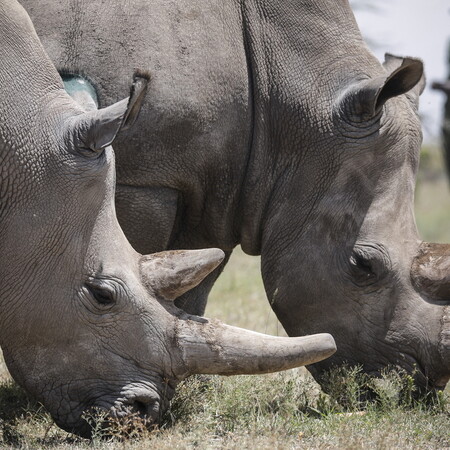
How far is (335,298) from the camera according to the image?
6852 millimetres

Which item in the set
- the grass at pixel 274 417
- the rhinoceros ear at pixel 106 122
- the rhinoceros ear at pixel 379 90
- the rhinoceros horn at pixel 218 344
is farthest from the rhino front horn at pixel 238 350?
the rhinoceros ear at pixel 379 90

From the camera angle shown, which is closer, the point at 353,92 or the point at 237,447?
the point at 237,447

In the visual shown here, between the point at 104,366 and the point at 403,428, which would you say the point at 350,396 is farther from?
the point at 104,366

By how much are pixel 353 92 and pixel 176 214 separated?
138 centimetres

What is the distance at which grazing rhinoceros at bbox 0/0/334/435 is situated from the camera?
→ 559 cm

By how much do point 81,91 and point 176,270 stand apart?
136 centimetres

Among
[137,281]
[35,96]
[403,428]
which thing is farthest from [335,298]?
[35,96]

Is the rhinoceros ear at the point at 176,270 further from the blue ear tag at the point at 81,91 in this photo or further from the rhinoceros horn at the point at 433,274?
the rhinoceros horn at the point at 433,274

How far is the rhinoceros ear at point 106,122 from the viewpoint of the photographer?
5469mm

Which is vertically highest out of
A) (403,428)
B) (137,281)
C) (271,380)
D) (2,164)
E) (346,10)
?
(346,10)

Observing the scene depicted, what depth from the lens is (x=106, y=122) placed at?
551 centimetres

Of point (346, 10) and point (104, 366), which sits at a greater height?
point (346, 10)

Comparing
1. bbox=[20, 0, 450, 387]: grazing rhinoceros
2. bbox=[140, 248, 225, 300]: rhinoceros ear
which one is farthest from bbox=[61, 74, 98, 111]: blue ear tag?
bbox=[140, 248, 225, 300]: rhinoceros ear

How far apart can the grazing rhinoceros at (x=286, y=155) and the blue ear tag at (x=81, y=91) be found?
2.2 inches
